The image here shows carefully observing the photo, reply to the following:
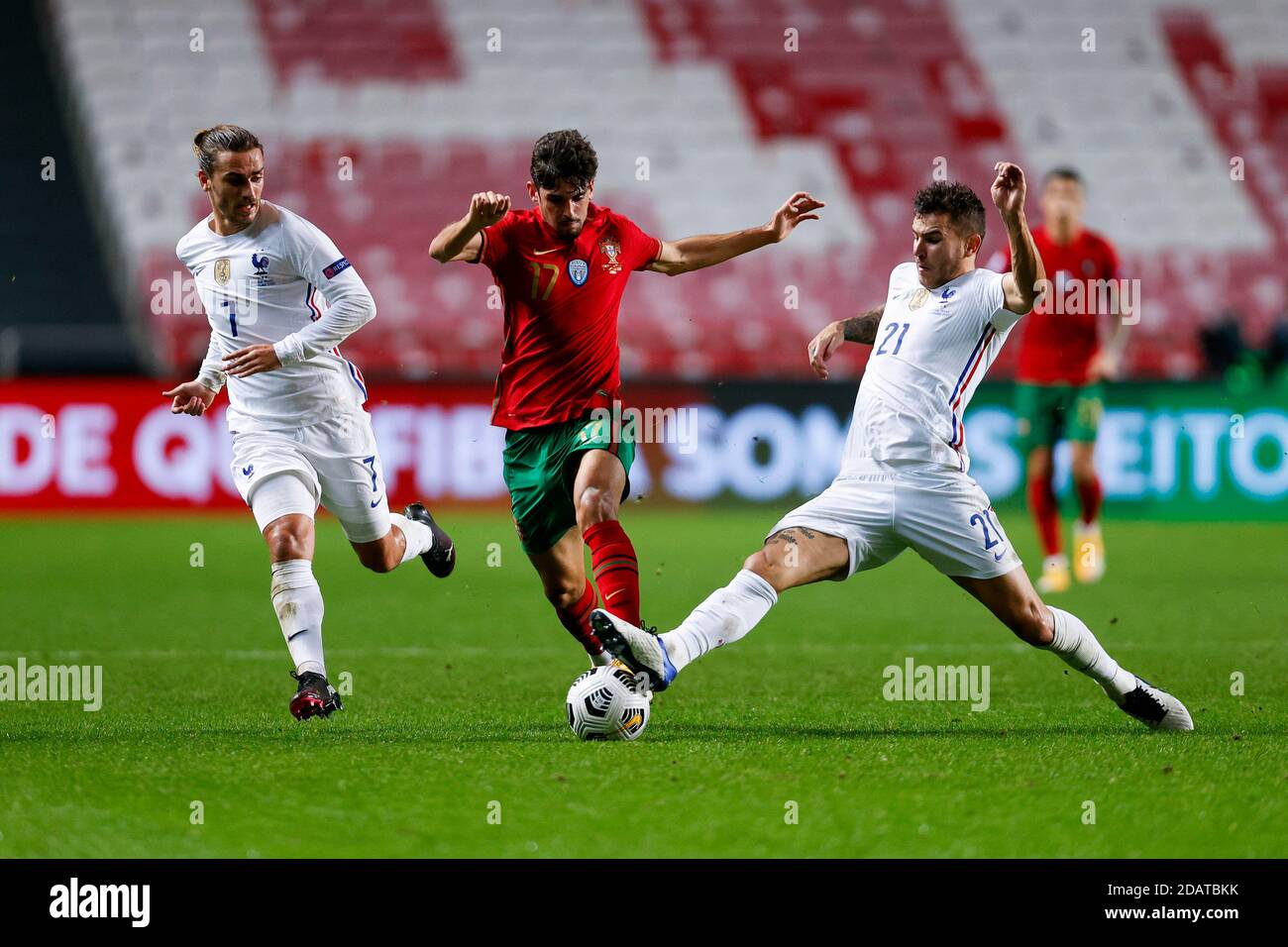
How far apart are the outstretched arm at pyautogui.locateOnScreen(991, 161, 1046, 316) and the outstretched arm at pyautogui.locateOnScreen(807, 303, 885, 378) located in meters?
0.57

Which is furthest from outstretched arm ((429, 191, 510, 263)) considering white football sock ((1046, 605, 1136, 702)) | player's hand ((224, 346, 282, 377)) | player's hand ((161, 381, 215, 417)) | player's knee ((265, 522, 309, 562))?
white football sock ((1046, 605, 1136, 702))

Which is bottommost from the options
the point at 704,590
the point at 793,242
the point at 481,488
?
the point at 704,590

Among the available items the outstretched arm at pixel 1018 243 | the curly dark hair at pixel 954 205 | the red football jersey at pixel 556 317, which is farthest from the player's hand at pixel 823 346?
the red football jersey at pixel 556 317

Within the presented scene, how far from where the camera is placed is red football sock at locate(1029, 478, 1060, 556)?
32.9 ft

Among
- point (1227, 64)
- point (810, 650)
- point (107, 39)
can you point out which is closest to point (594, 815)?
point (810, 650)

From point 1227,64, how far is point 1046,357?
12247 mm

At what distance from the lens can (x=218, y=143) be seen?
5.40 m

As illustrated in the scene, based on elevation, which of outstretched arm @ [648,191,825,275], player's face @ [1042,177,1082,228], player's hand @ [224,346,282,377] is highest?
player's face @ [1042,177,1082,228]

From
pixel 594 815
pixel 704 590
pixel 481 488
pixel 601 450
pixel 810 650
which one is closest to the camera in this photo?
pixel 594 815

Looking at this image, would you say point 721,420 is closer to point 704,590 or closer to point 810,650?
point 704,590

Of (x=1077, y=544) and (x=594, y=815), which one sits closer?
(x=594, y=815)

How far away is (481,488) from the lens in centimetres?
1477

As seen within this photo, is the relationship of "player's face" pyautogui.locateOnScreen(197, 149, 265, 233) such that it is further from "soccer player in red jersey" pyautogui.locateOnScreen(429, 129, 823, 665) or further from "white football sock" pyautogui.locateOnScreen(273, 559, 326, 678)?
"white football sock" pyautogui.locateOnScreen(273, 559, 326, 678)

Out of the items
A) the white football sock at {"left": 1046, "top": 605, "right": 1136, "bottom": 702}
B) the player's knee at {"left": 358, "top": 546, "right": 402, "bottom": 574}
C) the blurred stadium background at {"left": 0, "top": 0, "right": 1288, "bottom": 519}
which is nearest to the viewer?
the white football sock at {"left": 1046, "top": 605, "right": 1136, "bottom": 702}
